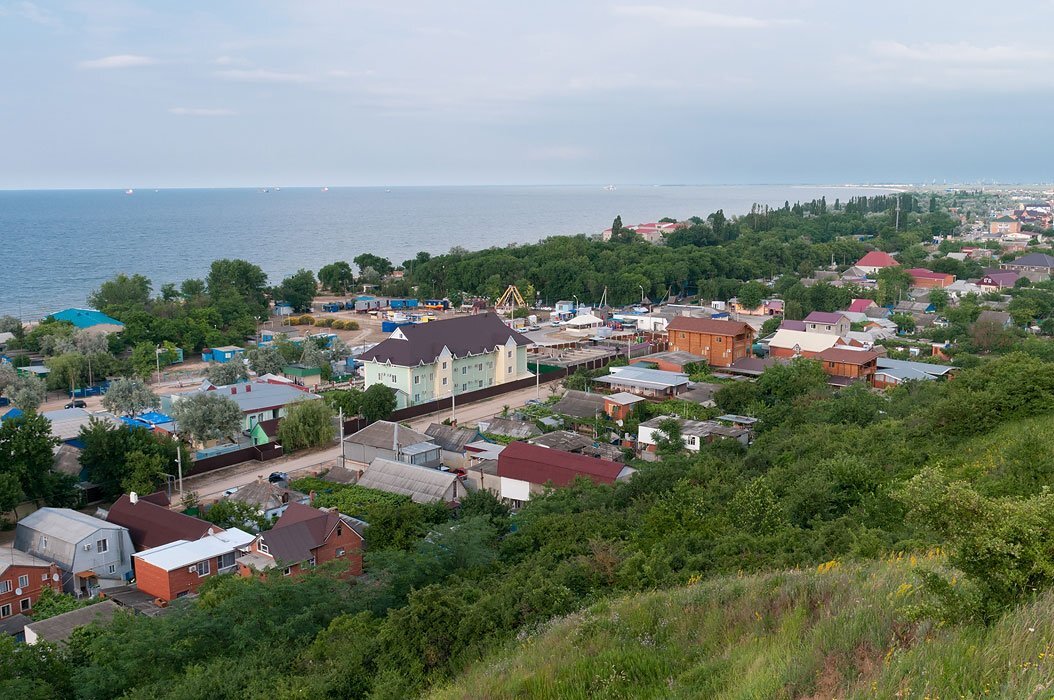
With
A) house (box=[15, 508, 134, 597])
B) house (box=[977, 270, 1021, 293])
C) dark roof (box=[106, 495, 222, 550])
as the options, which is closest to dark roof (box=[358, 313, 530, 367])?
dark roof (box=[106, 495, 222, 550])

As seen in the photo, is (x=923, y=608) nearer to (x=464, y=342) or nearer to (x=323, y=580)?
(x=323, y=580)

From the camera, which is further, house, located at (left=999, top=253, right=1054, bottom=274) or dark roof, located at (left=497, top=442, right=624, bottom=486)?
house, located at (left=999, top=253, right=1054, bottom=274)

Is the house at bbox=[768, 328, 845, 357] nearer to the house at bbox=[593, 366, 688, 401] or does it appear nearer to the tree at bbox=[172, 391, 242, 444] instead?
the house at bbox=[593, 366, 688, 401]

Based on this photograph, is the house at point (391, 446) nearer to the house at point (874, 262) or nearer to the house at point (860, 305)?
the house at point (860, 305)

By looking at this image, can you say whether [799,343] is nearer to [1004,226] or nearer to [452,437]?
[452,437]

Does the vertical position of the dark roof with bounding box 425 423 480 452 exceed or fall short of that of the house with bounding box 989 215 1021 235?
it falls short

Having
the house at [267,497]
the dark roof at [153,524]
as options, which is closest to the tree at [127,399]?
the house at [267,497]

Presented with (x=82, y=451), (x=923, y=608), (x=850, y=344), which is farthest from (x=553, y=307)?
(x=923, y=608)

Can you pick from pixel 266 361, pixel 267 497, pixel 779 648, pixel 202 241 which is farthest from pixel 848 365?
pixel 202 241
